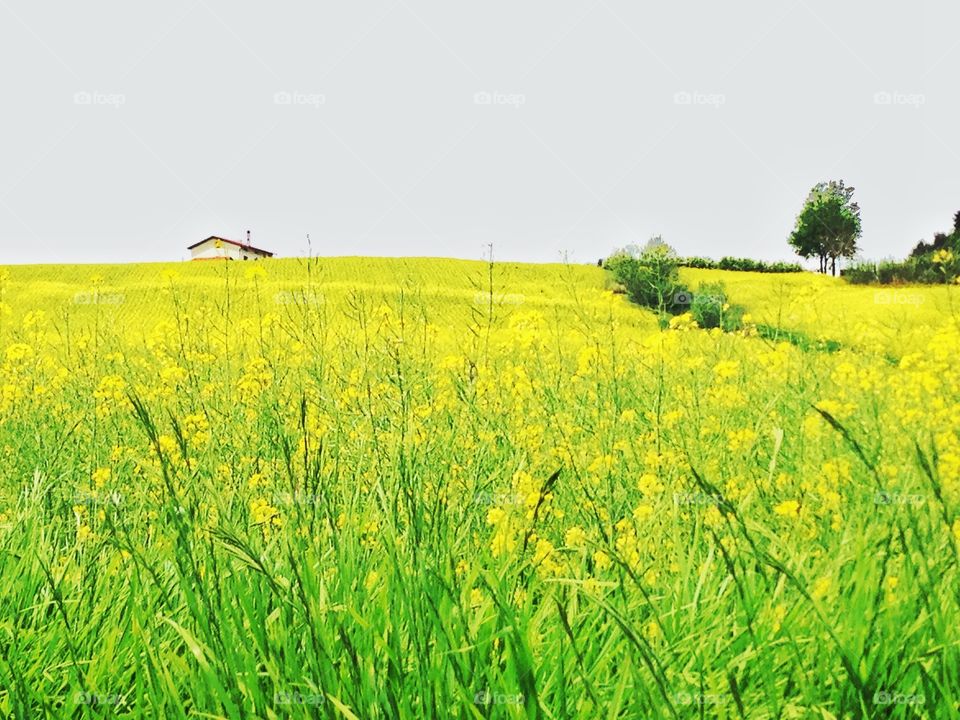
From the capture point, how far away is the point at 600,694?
1819mm

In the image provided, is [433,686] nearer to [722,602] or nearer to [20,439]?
[722,602]

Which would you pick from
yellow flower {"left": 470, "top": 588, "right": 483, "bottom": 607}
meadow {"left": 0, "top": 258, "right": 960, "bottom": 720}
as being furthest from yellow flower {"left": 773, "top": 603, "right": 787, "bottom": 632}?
yellow flower {"left": 470, "top": 588, "right": 483, "bottom": 607}

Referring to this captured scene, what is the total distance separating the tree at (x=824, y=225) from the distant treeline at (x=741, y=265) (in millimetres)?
9683

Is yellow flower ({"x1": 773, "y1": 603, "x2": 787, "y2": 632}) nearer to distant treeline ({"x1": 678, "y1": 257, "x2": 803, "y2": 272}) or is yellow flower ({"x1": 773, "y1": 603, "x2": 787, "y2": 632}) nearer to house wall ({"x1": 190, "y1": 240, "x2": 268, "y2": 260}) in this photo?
distant treeline ({"x1": 678, "y1": 257, "x2": 803, "y2": 272})

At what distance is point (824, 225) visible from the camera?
69.7 m

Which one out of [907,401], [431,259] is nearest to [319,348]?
[907,401]

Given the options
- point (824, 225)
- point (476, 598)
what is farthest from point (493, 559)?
point (824, 225)

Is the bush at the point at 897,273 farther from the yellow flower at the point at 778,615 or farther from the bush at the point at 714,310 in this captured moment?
the yellow flower at the point at 778,615

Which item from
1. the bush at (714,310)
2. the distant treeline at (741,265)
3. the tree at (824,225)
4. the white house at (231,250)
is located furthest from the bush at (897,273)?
the white house at (231,250)

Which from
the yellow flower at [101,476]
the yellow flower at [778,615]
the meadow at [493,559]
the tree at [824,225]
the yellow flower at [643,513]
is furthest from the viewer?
the tree at [824,225]

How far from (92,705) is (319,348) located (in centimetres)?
225

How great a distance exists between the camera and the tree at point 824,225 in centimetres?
7000

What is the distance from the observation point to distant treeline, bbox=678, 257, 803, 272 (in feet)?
199

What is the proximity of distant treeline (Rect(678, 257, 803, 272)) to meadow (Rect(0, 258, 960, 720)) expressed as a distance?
58795 millimetres
